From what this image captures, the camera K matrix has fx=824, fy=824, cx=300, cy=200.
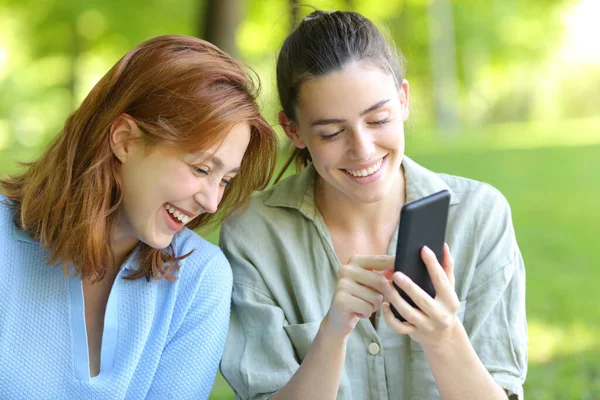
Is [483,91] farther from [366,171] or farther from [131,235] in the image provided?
[131,235]

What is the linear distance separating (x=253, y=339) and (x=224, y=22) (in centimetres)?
599

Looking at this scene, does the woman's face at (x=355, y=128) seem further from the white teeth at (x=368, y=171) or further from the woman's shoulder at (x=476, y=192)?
the woman's shoulder at (x=476, y=192)

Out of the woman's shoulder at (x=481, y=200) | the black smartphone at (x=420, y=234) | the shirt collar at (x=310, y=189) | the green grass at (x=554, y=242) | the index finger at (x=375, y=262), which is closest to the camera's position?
the black smartphone at (x=420, y=234)

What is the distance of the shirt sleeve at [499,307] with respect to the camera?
2740 mm

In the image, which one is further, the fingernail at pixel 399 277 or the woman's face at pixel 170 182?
the woman's face at pixel 170 182

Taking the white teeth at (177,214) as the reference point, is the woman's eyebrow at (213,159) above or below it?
above

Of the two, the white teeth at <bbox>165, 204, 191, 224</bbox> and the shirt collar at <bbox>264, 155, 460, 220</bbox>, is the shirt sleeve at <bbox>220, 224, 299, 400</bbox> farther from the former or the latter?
the white teeth at <bbox>165, 204, 191, 224</bbox>

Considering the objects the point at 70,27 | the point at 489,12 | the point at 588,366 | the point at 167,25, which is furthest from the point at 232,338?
the point at 489,12

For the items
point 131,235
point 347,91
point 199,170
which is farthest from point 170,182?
point 347,91

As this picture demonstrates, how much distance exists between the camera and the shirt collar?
302cm

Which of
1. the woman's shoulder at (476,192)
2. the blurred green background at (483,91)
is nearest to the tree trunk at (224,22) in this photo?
the blurred green background at (483,91)

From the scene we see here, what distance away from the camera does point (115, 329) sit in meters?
2.70

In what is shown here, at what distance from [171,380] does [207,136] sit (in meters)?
0.83

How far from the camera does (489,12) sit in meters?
26.9
